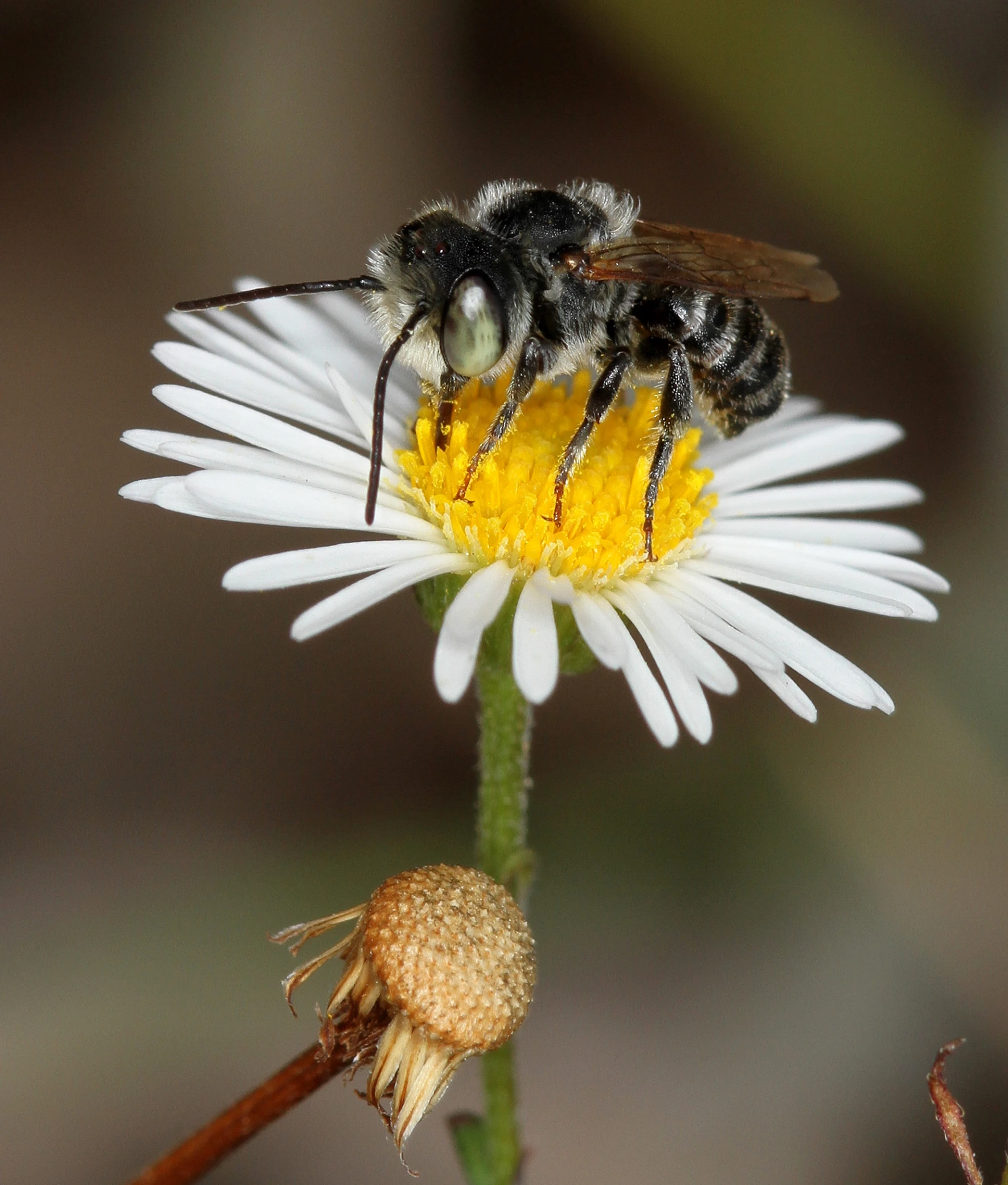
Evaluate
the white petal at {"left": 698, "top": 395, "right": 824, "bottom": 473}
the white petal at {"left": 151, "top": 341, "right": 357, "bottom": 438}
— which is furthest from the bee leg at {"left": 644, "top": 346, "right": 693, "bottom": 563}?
the white petal at {"left": 151, "top": 341, "right": 357, "bottom": 438}

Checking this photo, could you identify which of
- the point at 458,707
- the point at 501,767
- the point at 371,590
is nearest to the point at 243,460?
the point at 371,590

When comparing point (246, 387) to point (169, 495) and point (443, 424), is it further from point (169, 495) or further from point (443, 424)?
point (169, 495)

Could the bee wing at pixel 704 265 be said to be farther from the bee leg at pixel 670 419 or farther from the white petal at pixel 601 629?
the white petal at pixel 601 629

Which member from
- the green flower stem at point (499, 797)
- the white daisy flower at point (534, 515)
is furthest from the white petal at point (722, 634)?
the green flower stem at point (499, 797)

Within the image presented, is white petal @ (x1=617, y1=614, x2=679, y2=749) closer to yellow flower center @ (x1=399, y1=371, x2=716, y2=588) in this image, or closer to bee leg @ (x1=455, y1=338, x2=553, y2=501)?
yellow flower center @ (x1=399, y1=371, x2=716, y2=588)

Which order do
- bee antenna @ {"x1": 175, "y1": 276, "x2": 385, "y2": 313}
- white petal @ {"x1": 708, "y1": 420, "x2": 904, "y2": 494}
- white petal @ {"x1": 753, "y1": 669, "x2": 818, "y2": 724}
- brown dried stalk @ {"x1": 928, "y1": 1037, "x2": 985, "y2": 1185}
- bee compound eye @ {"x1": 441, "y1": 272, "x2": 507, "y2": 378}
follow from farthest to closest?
white petal @ {"x1": 708, "y1": 420, "x2": 904, "y2": 494} → bee compound eye @ {"x1": 441, "y1": 272, "x2": 507, "y2": 378} → bee antenna @ {"x1": 175, "y1": 276, "x2": 385, "y2": 313} → white petal @ {"x1": 753, "y1": 669, "x2": 818, "y2": 724} → brown dried stalk @ {"x1": 928, "y1": 1037, "x2": 985, "y2": 1185}

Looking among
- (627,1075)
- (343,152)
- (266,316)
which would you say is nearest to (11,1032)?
(627,1075)
